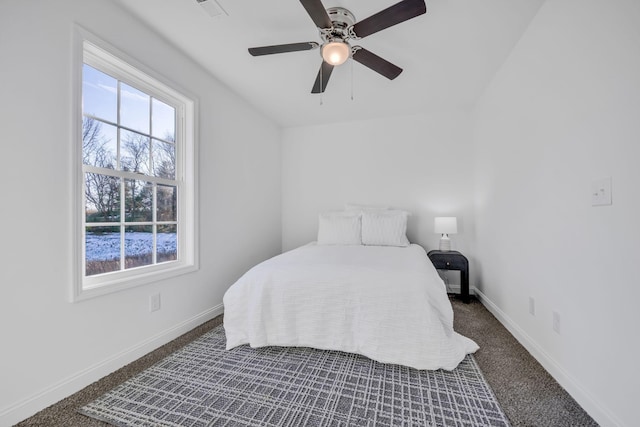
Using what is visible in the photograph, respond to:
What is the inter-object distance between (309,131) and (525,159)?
2.85 metres

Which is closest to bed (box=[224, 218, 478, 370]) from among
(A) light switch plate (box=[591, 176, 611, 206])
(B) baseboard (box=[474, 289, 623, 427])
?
(B) baseboard (box=[474, 289, 623, 427])

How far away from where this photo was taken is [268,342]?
196 cm

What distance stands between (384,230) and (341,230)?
51 centimetres

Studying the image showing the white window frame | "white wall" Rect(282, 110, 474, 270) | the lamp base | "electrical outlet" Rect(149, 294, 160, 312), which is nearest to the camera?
the white window frame

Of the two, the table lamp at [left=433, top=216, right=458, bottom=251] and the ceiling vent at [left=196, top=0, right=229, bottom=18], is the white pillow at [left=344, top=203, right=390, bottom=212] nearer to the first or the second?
the table lamp at [left=433, top=216, right=458, bottom=251]

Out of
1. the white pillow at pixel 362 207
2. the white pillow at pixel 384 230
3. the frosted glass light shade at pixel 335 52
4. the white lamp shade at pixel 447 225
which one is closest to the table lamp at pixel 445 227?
the white lamp shade at pixel 447 225

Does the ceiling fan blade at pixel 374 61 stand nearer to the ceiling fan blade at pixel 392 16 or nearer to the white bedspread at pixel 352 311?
the ceiling fan blade at pixel 392 16

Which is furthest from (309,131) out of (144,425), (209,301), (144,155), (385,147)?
(144,425)

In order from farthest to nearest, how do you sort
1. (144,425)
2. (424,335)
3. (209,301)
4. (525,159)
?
(209,301) → (525,159) → (424,335) → (144,425)

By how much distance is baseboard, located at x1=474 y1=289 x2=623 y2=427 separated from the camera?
122 centimetres

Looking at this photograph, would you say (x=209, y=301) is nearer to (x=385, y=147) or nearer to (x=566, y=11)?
(x=385, y=147)

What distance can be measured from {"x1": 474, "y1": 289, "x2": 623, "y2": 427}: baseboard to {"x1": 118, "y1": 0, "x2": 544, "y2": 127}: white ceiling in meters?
2.25

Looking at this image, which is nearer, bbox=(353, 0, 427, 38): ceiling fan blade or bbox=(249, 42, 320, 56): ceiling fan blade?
bbox=(353, 0, 427, 38): ceiling fan blade

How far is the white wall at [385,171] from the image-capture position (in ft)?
11.7
